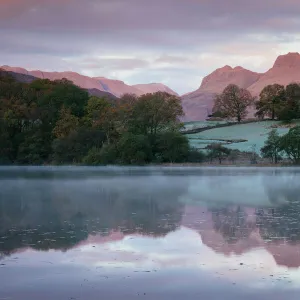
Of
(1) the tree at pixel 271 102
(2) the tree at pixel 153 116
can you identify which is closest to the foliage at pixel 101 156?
(2) the tree at pixel 153 116

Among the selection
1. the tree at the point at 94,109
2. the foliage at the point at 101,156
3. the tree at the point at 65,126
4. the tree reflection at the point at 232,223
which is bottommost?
the foliage at the point at 101,156

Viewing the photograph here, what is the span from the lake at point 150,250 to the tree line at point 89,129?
52.1 m

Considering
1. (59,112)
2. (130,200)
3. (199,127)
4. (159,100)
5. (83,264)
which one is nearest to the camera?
(83,264)

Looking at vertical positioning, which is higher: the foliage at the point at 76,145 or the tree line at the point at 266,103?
the tree line at the point at 266,103

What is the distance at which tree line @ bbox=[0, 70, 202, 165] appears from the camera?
257 ft

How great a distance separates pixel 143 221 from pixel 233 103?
4648 inches

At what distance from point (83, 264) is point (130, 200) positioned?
50.1 ft

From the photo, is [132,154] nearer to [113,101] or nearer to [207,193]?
[113,101]

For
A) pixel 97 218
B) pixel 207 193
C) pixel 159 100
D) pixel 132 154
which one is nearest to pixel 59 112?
pixel 159 100

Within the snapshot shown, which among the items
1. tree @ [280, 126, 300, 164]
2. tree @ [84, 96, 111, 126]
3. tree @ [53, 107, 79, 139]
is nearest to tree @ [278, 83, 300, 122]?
tree @ [84, 96, 111, 126]

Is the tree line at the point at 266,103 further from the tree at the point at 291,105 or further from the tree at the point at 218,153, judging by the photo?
the tree at the point at 218,153

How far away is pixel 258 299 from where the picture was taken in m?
9.74

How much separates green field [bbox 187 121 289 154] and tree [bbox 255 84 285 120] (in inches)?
214

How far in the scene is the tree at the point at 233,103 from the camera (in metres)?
135
